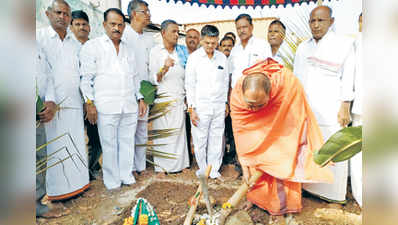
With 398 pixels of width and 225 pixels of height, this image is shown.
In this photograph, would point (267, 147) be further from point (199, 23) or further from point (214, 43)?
point (199, 23)

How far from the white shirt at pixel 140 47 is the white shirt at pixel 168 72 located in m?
0.08

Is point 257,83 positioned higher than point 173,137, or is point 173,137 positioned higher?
point 257,83

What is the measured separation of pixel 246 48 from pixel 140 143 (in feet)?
6.23

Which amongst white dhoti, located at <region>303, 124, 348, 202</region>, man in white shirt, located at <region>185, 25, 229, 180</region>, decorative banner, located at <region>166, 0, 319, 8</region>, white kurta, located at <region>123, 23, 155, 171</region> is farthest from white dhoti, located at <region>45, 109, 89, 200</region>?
white dhoti, located at <region>303, 124, 348, 202</region>

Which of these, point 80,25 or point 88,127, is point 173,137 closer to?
point 88,127

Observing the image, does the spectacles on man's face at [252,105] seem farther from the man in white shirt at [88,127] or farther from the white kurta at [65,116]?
the man in white shirt at [88,127]

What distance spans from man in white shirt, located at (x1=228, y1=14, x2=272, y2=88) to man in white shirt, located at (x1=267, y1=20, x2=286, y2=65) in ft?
0.70

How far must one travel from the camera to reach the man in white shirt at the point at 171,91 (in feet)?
9.99

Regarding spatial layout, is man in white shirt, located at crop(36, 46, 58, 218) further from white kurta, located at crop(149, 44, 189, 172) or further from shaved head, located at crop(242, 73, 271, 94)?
shaved head, located at crop(242, 73, 271, 94)

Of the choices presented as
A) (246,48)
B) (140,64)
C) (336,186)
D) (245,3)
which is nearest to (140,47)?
(140,64)

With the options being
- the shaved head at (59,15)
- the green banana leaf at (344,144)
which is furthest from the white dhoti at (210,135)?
the green banana leaf at (344,144)

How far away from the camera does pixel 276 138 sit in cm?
216

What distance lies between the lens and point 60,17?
7.04 ft

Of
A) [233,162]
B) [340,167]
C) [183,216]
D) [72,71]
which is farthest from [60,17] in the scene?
[340,167]
